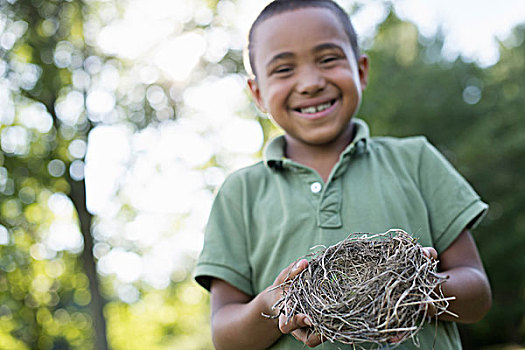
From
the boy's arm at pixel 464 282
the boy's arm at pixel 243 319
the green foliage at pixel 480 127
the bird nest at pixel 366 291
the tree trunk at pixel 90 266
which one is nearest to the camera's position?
the bird nest at pixel 366 291

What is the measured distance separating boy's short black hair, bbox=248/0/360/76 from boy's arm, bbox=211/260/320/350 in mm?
1131

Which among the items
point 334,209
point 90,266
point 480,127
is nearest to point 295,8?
point 334,209

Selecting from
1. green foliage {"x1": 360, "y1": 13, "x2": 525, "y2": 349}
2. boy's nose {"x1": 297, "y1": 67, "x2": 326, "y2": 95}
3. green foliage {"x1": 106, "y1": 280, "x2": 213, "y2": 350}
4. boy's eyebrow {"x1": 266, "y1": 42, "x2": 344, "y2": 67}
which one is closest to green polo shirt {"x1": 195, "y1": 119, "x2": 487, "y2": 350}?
boy's nose {"x1": 297, "y1": 67, "x2": 326, "y2": 95}

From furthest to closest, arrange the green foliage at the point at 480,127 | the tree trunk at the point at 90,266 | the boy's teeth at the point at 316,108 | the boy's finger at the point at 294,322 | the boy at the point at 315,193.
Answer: the green foliage at the point at 480,127
the tree trunk at the point at 90,266
the boy's teeth at the point at 316,108
the boy at the point at 315,193
the boy's finger at the point at 294,322

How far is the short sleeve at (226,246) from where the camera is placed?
238 cm

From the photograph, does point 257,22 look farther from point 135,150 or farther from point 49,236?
point 49,236

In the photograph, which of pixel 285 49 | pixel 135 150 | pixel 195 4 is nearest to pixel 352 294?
pixel 285 49

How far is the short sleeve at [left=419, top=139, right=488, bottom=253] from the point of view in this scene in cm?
229

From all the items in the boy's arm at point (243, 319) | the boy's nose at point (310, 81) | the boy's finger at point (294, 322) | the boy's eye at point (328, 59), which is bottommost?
the boy's arm at point (243, 319)

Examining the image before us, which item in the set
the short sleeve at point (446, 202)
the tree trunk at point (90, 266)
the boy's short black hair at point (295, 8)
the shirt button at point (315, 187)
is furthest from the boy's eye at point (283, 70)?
the tree trunk at point (90, 266)

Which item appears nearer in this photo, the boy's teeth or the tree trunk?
the boy's teeth

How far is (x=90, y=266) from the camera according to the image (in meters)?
13.6

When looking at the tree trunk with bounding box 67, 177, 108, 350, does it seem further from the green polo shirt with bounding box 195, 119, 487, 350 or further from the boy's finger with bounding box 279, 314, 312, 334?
the boy's finger with bounding box 279, 314, 312, 334

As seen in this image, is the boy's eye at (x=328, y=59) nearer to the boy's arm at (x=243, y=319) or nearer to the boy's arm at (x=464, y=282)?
the boy's arm at (x=464, y=282)
